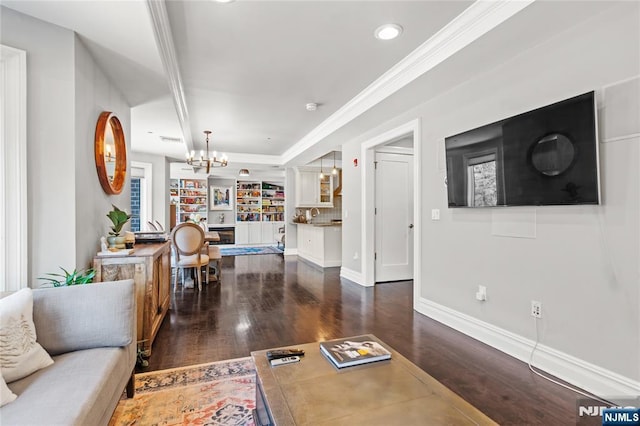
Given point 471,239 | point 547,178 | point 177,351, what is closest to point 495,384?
point 471,239

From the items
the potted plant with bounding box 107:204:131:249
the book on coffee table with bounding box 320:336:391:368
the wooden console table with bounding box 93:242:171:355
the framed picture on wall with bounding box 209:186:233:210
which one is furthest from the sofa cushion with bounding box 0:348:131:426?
the framed picture on wall with bounding box 209:186:233:210

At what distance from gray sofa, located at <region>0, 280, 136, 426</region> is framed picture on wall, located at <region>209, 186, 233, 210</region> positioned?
9.19 meters

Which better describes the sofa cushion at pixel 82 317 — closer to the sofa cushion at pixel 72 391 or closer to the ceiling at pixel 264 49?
the sofa cushion at pixel 72 391

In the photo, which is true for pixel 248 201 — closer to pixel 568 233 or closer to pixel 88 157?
pixel 88 157

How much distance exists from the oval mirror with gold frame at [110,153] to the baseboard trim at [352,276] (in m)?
3.39

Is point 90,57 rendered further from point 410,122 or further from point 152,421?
point 410,122

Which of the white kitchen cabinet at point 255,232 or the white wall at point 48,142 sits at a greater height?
the white wall at point 48,142

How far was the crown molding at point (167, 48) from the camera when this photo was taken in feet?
6.64

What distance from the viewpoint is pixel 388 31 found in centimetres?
242

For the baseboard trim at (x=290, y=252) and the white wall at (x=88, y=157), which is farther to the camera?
the baseboard trim at (x=290, y=252)

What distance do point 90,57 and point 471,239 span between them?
352 cm

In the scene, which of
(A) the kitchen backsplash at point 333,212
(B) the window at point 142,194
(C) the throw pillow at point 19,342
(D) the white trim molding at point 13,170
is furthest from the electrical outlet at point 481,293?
(B) the window at point 142,194

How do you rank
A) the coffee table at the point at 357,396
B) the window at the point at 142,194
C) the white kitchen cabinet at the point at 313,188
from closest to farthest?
the coffee table at the point at 357,396, the window at the point at 142,194, the white kitchen cabinet at the point at 313,188

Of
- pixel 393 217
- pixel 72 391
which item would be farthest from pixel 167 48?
pixel 393 217
